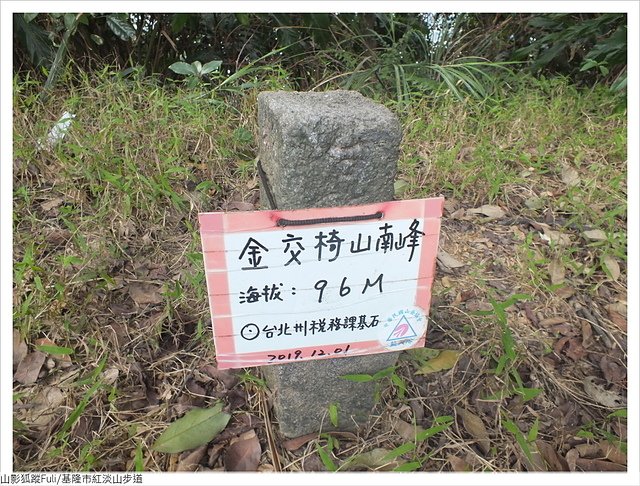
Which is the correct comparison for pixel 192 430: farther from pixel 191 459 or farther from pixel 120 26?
pixel 120 26

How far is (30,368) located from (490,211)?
164 centimetres

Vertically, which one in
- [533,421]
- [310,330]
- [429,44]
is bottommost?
[533,421]

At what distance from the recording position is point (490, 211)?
72.8 inches

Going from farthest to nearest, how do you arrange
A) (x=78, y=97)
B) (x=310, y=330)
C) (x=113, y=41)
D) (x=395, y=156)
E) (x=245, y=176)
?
(x=113, y=41) < (x=78, y=97) < (x=245, y=176) < (x=310, y=330) < (x=395, y=156)

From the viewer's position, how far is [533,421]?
119cm

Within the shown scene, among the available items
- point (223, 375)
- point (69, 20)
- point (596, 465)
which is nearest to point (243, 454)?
point (223, 375)

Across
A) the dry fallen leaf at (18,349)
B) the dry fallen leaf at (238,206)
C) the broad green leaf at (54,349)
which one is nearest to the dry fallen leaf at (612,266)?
the dry fallen leaf at (238,206)

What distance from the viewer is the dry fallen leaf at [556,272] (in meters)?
1.57

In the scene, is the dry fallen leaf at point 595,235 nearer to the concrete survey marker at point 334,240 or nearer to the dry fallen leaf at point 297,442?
the concrete survey marker at point 334,240

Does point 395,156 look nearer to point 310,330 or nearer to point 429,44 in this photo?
point 310,330

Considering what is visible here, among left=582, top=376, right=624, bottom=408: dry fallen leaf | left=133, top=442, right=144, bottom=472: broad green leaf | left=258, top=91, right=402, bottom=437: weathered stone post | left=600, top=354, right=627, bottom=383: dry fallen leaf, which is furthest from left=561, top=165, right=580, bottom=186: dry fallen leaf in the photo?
left=133, top=442, right=144, bottom=472: broad green leaf

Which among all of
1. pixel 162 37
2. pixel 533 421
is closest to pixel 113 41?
pixel 162 37

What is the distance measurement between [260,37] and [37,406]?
2.17 m

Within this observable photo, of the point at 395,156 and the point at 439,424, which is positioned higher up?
the point at 395,156
